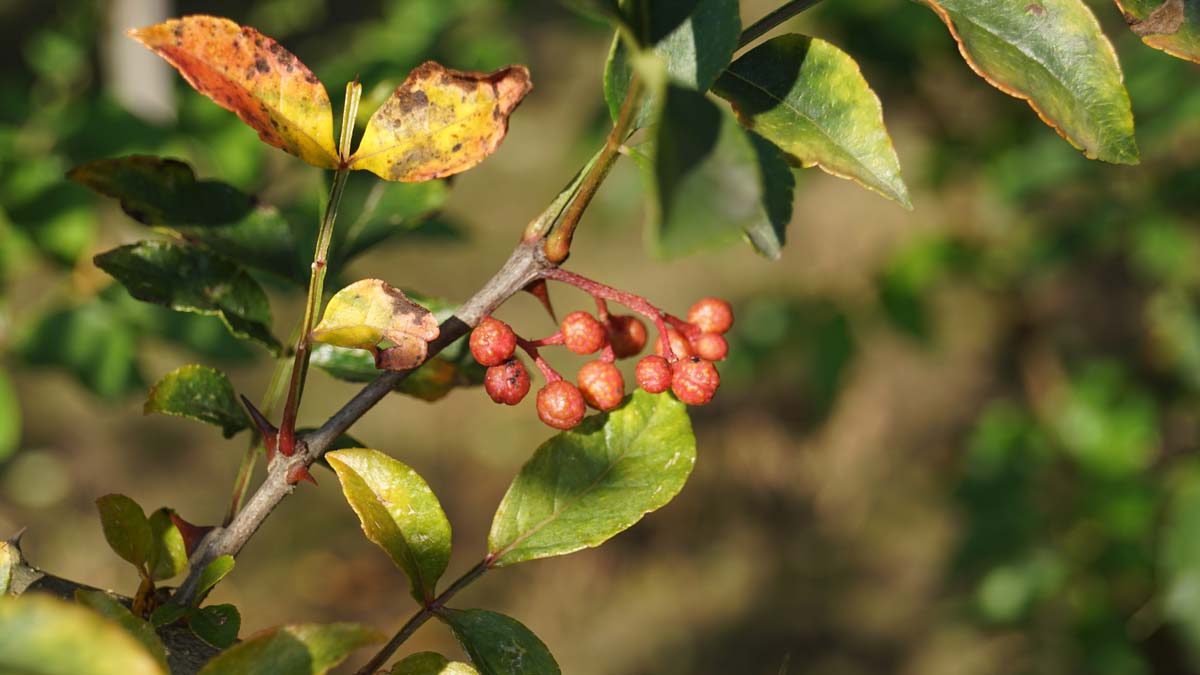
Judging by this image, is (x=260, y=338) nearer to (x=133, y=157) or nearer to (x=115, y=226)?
(x=133, y=157)

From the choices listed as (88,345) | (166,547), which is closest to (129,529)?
(166,547)

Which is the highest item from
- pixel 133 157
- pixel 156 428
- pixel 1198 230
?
pixel 133 157

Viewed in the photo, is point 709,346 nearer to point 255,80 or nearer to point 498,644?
point 498,644

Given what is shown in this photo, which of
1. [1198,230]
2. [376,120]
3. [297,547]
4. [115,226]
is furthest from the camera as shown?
[297,547]

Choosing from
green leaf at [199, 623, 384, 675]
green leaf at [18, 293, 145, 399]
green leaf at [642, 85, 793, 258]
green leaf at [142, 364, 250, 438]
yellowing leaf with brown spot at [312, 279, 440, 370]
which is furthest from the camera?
green leaf at [18, 293, 145, 399]

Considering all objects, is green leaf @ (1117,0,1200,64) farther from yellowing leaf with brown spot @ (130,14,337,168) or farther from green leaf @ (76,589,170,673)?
green leaf @ (76,589,170,673)

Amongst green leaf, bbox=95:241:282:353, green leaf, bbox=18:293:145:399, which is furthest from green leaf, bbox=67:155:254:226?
green leaf, bbox=18:293:145:399

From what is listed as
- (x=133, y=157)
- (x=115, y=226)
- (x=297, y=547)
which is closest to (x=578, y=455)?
(x=133, y=157)
